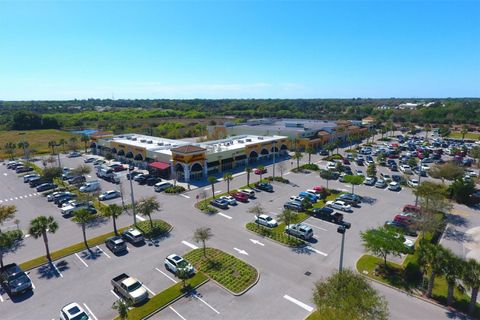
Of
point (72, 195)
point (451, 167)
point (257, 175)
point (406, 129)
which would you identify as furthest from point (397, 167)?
point (406, 129)

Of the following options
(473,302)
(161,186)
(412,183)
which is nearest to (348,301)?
(473,302)

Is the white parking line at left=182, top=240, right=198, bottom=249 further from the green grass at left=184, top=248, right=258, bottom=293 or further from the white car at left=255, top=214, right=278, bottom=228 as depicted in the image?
the white car at left=255, top=214, right=278, bottom=228

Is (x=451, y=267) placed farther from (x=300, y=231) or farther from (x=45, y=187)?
(x=45, y=187)

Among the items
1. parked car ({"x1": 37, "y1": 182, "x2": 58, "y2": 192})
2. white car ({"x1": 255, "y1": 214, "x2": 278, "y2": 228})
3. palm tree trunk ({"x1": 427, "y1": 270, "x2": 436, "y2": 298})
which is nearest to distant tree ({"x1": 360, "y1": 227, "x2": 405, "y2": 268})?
palm tree trunk ({"x1": 427, "y1": 270, "x2": 436, "y2": 298})

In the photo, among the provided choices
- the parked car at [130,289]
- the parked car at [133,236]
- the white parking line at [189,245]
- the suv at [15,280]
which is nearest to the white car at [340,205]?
the white parking line at [189,245]

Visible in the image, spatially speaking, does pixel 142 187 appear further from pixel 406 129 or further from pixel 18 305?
pixel 406 129

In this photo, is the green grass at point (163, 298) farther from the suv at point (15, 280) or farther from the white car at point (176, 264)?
the suv at point (15, 280)
